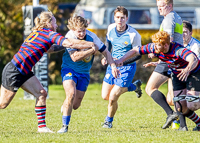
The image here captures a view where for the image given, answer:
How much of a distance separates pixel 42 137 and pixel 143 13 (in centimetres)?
1390

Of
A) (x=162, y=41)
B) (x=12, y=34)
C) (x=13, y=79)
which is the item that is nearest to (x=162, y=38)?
(x=162, y=41)

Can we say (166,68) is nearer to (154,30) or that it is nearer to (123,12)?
(123,12)

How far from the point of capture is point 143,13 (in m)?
19.4

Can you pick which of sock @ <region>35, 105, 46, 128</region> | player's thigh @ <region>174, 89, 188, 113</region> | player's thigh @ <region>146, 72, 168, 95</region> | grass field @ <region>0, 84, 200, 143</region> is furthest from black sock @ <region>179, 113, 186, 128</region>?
sock @ <region>35, 105, 46, 128</region>

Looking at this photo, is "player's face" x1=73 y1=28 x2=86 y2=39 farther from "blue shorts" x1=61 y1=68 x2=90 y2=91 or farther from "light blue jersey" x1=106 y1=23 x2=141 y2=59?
"light blue jersey" x1=106 y1=23 x2=141 y2=59

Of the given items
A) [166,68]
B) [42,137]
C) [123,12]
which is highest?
[123,12]

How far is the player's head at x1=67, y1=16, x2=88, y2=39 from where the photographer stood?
6926 mm

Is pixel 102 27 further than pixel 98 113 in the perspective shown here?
Yes

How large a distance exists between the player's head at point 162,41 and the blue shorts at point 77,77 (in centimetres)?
155

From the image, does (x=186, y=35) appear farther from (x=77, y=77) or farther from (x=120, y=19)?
(x=77, y=77)

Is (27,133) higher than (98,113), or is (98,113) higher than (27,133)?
(27,133)

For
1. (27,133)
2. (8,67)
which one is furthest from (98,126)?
(8,67)

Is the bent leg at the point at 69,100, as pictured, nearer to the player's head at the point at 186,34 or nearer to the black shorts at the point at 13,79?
the black shorts at the point at 13,79

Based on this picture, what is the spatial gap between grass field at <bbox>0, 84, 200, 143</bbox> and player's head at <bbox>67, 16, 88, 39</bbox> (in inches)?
63.3
